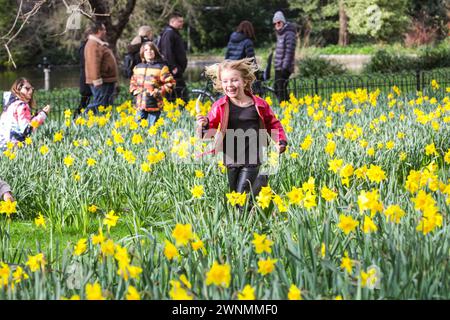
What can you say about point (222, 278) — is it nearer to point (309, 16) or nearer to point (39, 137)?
point (39, 137)

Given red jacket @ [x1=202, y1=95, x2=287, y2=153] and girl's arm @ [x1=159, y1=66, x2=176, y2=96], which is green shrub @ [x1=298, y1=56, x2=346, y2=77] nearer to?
girl's arm @ [x1=159, y1=66, x2=176, y2=96]

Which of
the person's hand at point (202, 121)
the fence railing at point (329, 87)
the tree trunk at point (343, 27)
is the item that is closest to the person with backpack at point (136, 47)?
the fence railing at point (329, 87)

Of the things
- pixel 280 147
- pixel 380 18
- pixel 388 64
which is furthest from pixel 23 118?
pixel 380 18

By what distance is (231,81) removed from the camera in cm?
466

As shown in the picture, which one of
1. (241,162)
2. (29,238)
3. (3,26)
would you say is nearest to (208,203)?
(241,162)

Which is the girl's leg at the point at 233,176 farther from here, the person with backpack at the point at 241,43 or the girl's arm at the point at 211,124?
the person with backpack at the point at 241,43

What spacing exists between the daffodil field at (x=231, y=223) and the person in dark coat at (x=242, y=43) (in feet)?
12.0

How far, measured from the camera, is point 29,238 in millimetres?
4938

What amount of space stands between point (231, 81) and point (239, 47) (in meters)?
6.48

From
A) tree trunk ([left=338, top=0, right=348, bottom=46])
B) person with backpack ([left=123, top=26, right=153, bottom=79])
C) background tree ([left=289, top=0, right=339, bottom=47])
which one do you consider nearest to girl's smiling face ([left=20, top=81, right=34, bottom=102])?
person with backpack ([left=123, top=26, right=153, bottom=79])

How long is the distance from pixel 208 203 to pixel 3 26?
1124 inches

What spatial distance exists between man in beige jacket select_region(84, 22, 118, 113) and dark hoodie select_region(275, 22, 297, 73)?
2891 millimetres

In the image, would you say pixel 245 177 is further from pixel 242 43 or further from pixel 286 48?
pixel 286 48

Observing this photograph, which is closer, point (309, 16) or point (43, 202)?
point (43, 202)
